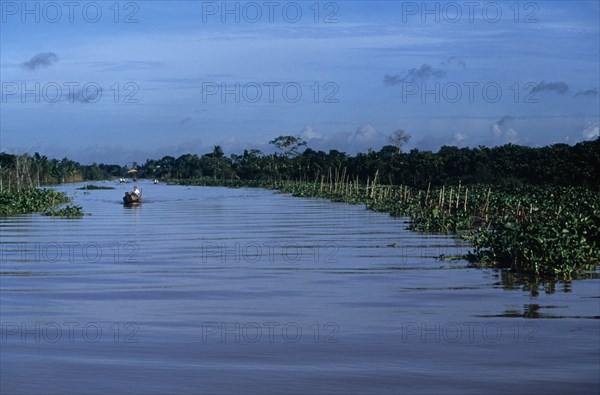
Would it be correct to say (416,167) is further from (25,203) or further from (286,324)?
(286,324)

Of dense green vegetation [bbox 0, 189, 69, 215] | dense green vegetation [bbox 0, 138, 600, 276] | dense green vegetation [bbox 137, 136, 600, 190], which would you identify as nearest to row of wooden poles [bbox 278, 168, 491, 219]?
dense green vegetation [bbox 0, 138, 600, 276]

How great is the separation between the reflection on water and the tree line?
1256 inches

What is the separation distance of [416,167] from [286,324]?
208 feet

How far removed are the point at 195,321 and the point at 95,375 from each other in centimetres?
304

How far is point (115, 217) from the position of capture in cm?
3709

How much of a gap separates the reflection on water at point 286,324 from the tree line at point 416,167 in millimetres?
31913

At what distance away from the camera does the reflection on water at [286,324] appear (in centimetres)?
812

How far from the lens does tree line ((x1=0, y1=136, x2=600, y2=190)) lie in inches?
2126

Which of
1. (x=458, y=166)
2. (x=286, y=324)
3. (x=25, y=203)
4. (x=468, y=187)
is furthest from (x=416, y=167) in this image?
(x=286, y=324)

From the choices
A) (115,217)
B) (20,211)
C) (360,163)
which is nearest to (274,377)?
(115,217)

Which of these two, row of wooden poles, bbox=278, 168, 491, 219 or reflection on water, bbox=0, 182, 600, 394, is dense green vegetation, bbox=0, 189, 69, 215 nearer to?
row of wooden poles, bbox=278, 168, 491, 219

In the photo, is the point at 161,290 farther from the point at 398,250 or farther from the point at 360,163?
the point at 360,163

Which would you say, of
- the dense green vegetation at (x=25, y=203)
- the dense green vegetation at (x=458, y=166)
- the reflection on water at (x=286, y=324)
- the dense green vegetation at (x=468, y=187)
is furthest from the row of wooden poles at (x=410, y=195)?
the dense green vegetation at (x=25, y=203)

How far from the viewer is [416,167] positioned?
241 feet
